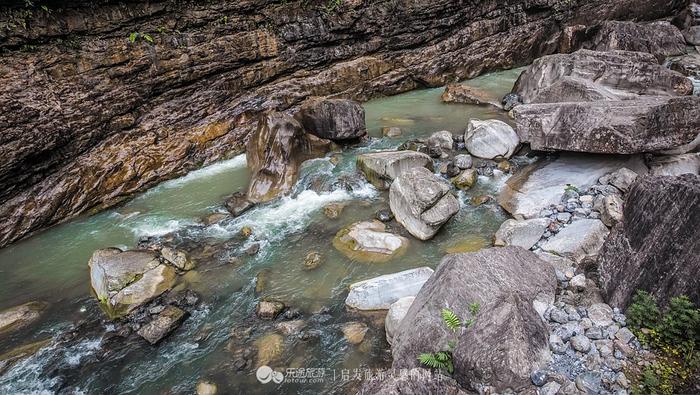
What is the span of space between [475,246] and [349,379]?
10.1ft

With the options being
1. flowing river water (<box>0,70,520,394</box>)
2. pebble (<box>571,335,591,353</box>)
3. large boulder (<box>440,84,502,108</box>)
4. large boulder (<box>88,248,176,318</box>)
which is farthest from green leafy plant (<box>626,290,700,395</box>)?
large boulder (<box>440,84,502,108</box>)

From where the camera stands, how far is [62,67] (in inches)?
329

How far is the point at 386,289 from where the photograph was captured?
5.32m

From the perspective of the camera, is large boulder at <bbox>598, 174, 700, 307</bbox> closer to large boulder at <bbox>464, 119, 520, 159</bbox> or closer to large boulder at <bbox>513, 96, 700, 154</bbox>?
large boulder at <bbox>513, 96, 700, 154</bbox>

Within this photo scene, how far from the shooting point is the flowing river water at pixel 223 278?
473cm

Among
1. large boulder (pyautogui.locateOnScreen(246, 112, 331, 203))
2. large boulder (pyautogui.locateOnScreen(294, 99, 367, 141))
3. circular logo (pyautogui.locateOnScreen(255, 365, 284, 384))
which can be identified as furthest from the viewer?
large boulder (pyautogui.locateOnScreen(294, 99, 367, 141))

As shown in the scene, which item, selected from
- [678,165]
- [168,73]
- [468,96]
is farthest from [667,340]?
[168,73]

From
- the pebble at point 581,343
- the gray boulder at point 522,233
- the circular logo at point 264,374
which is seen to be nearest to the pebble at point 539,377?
the pebble at point 581,343

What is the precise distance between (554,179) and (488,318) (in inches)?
185

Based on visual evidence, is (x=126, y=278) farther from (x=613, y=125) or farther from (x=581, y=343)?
(x=613, y=125)

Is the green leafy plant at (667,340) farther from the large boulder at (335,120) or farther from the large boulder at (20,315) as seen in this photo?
the large boulder at (20,315)

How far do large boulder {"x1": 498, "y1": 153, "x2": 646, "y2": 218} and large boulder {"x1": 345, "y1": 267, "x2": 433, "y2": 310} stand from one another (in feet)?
8.28

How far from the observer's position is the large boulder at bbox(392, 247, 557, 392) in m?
3.27

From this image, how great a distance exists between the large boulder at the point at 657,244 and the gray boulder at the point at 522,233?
57.2 inches
